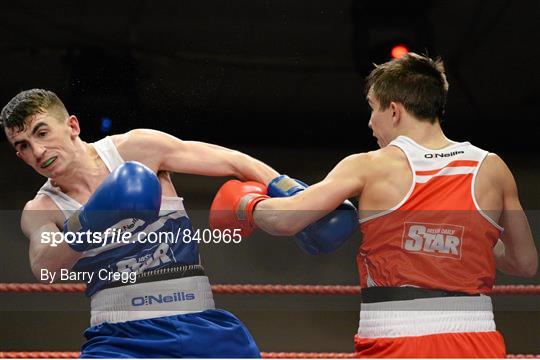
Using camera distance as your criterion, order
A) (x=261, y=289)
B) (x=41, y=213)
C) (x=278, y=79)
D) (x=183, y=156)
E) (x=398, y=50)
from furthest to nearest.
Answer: (x=278, y=79) → (x=398, y=50) → (x=261, y=289) → (x=183, y=156) → (x=41, y=213)

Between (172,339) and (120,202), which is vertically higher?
(120,202)

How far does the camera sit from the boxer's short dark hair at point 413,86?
6.11ft

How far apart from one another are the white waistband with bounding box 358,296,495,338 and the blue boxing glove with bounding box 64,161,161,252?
52cm

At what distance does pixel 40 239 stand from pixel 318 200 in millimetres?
631

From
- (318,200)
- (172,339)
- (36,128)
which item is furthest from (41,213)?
(318,200)

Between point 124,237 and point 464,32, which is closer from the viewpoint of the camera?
point 124,237

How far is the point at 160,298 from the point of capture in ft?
6.13

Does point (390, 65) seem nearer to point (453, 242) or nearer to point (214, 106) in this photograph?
point (453, 242)

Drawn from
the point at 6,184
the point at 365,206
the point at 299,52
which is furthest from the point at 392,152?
the point at 6,184

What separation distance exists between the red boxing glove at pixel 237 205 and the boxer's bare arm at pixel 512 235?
1.80 feet

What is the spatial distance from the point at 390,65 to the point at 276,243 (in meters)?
1.78

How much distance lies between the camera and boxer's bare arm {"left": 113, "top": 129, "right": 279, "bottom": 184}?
2.02m

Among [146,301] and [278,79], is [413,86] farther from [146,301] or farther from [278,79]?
[278,79]

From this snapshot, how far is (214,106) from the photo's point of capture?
3.84 metres
